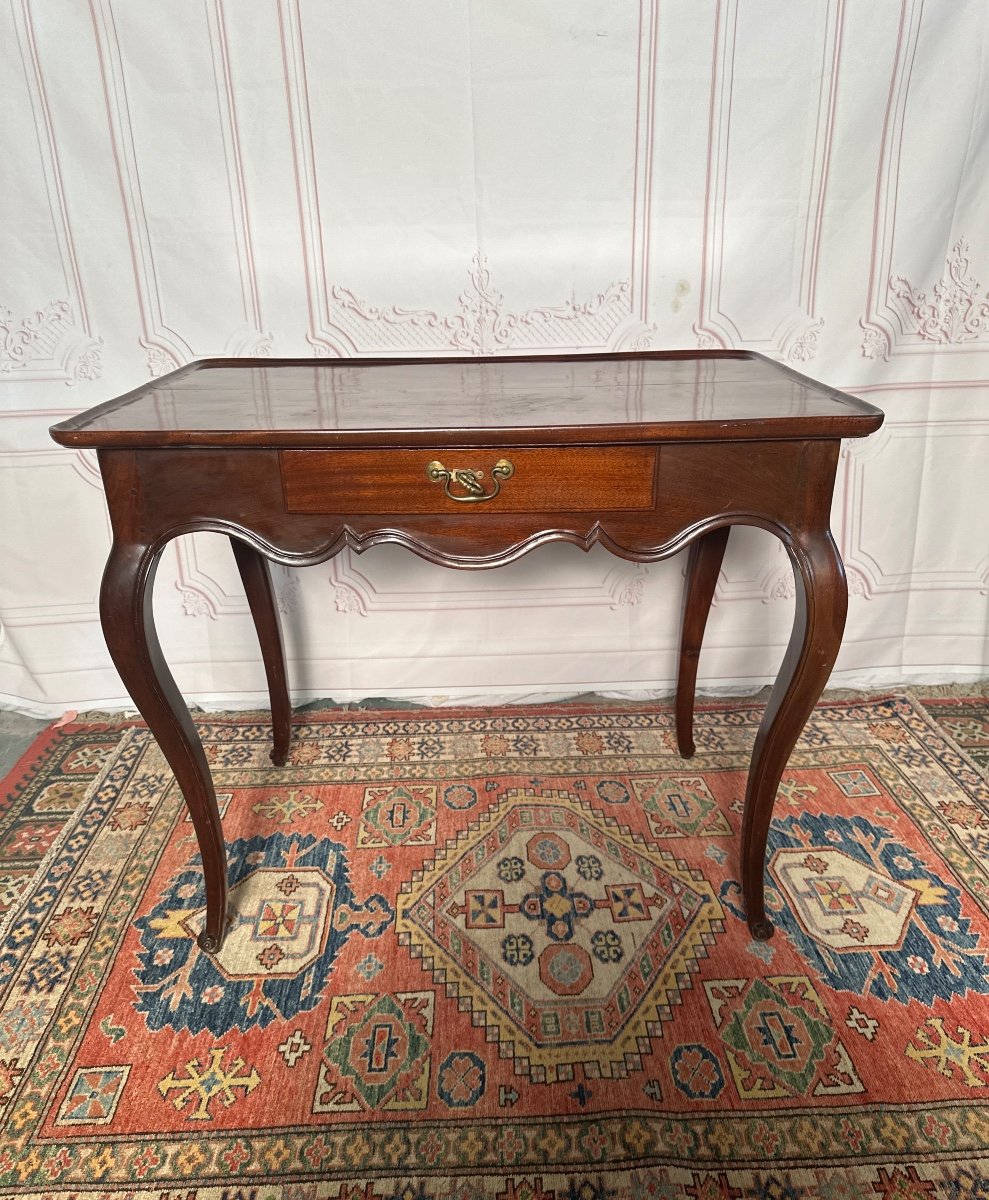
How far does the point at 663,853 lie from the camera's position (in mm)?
1671

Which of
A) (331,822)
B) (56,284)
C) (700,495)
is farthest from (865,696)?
(56,284)

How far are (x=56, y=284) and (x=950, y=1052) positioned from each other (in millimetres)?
2416

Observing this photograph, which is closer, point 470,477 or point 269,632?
point 470,477

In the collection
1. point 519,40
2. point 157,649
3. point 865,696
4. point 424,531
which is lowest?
point 865,696

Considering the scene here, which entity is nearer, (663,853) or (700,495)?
(700,495)

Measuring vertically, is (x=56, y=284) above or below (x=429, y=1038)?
above

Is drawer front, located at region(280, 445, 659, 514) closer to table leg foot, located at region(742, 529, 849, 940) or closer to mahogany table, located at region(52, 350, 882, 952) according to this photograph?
mahogany table, located at region(52, 350, 882, 952)

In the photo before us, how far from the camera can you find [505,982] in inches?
54.6

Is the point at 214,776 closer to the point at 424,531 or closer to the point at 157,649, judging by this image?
the point at 157,649

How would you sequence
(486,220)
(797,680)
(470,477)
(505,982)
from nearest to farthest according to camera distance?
(470,477)
(797,680)
(505,982)
(486,220)

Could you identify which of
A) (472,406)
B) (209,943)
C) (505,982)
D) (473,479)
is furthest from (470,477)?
(209,943)

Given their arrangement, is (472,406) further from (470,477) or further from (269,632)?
(269,632)

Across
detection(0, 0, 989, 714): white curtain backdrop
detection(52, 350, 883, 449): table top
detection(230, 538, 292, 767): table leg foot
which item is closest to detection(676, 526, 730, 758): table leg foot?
detection(0, 0, 989, 714): white curtain backdrop

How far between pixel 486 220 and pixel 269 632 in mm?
1116
